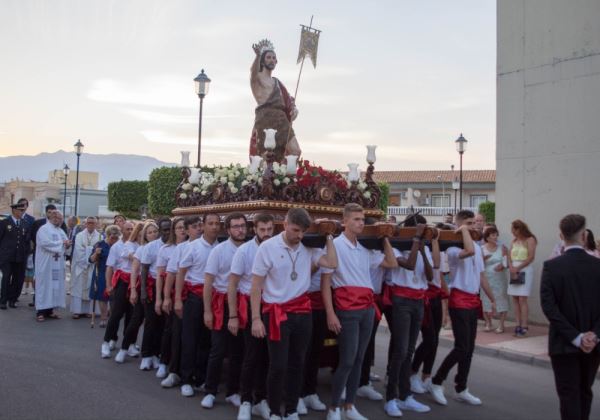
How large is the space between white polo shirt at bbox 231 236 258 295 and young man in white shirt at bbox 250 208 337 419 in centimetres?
37

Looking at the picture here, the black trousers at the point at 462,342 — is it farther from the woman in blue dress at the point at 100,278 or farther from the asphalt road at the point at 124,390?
the woman in blue dress at the point at 100,278

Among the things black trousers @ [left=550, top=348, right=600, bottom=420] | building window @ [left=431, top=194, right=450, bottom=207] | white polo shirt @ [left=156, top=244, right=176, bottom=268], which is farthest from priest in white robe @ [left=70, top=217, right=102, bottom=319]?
building window @ [left=431, top=194, right=450, bottom=207]

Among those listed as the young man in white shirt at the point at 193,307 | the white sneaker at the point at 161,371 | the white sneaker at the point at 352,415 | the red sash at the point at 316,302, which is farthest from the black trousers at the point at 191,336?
the white sneaker at the point at 352,415

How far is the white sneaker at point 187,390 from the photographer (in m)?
6.77

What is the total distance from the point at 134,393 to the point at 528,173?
8231 mm

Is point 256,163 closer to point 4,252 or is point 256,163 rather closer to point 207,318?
point 207,318

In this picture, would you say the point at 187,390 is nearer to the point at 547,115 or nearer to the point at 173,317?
the point at 173,317

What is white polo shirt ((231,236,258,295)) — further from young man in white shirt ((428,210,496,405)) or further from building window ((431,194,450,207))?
building window ((431,194,450,207))


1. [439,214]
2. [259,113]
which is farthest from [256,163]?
[439,214]

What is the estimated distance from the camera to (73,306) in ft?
40.7

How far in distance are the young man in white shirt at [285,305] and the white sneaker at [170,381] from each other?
188cm

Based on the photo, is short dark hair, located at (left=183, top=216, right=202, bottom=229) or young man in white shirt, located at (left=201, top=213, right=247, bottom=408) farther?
short dark hair, located at (left=183, top=216, right=202, bottom=229)

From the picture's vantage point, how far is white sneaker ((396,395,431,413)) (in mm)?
6445

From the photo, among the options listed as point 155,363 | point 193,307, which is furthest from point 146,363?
point 193,307
